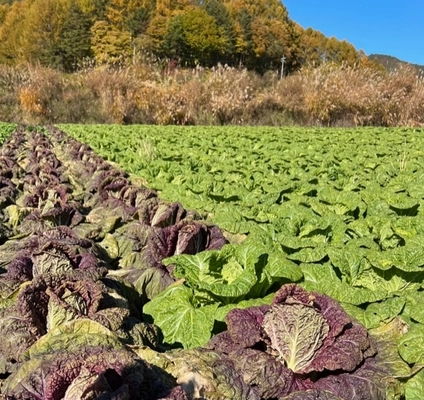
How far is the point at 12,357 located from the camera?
90.0 inches

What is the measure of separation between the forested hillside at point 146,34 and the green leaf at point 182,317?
47078mm

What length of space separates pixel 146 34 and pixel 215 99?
4657cm

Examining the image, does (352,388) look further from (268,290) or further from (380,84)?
(380,84)

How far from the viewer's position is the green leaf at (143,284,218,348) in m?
2.87

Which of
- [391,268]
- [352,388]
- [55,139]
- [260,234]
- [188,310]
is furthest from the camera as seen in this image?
[55,139]

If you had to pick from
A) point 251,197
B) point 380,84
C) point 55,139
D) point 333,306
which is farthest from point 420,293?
point 380,84

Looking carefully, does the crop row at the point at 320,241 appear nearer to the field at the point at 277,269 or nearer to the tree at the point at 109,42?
the field at the point at 277,269

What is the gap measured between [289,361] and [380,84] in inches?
1117

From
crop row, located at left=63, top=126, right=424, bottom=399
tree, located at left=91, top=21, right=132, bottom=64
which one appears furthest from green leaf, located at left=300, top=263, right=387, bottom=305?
tree, located at left=91, top=21, right=132, bottom=64

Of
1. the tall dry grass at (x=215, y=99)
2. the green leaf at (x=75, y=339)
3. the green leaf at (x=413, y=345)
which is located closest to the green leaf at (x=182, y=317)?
the green leaf at (x=75, y=339)

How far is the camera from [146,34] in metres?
69.4

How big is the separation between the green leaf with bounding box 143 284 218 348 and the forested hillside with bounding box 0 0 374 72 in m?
47.1

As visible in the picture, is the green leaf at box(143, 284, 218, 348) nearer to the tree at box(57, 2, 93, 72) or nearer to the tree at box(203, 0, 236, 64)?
the tree at box(57, 2, 93, 72)

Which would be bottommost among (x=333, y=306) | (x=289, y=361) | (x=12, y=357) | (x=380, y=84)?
(x=12, y=357)
